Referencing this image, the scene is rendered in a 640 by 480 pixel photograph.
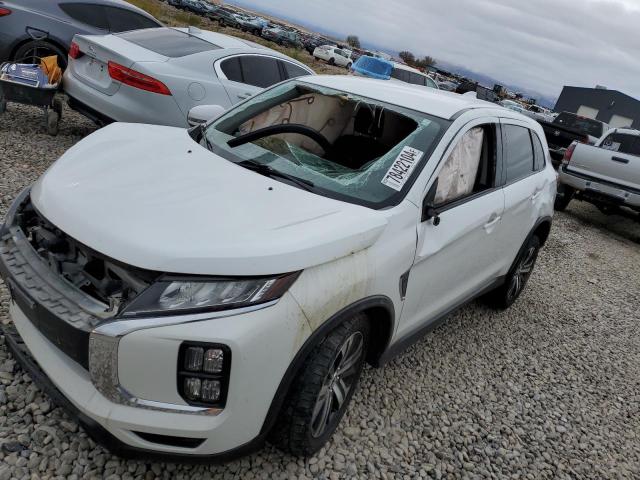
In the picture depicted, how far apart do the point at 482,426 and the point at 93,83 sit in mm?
4911

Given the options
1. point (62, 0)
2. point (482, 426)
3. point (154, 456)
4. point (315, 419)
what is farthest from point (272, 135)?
point (62, 0)

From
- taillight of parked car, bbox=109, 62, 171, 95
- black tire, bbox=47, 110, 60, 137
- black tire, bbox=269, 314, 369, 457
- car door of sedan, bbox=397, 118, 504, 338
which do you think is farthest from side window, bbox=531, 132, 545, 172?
black tire, bbox=47, 110, 60, 137

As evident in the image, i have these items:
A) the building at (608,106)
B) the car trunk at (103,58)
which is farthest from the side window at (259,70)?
the building at (608,106)


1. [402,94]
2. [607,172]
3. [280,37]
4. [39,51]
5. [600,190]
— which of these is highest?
[402,94]

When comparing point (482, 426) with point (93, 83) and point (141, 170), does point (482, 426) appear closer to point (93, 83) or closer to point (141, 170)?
point (141, 170)

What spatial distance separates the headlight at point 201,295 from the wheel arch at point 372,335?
28 cm

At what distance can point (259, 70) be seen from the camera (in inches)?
243

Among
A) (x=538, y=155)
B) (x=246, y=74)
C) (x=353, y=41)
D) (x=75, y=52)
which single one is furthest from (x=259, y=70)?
(x=353, y=41)

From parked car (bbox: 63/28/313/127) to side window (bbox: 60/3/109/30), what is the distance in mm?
1655

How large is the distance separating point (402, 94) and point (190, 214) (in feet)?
5.97

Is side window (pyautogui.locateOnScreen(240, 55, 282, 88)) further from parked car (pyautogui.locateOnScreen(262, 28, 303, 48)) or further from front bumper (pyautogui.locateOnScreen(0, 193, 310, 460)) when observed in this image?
parked car (pyautogui.locateOnScreen(262, 28, 303, 48))

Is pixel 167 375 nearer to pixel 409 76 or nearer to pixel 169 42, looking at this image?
pixel 169 42

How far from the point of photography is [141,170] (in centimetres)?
240

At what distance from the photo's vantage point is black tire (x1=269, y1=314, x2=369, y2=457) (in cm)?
208
